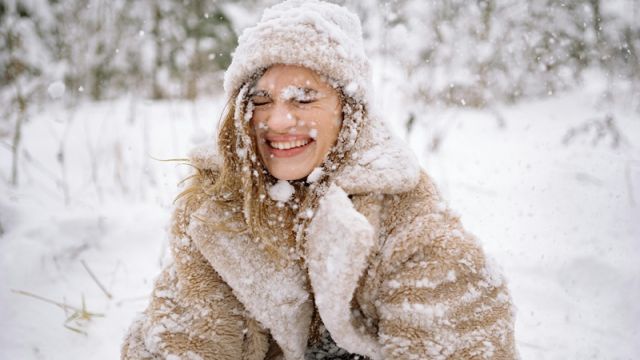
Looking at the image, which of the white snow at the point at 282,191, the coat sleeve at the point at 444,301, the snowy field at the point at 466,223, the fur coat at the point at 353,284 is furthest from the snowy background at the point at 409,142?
the white snow at the point at 282,191

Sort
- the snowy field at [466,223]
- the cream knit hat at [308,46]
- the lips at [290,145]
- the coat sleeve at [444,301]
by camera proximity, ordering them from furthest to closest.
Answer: the snowy field at [466,223] → the lips at [290,145] → the cream knit hat at [308,46] → the coat sleeve at [444,301]

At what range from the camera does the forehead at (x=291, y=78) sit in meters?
1.36

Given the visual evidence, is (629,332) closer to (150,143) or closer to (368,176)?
(368,176)

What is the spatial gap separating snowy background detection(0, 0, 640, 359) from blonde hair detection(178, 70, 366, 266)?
1158mm

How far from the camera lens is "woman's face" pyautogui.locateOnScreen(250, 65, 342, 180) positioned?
1357mm

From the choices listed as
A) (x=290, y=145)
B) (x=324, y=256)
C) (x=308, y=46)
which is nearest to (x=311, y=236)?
(x=324, y=256)

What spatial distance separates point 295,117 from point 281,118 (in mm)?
48

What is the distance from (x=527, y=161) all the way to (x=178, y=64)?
503cm

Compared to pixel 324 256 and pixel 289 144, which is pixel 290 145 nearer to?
pixel 289 144

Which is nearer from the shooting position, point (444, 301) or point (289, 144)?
point (444, 301)

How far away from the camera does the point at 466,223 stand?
309 centimetres

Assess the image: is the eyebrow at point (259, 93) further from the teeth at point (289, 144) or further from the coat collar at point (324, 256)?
the coat collar at point (324, 256)

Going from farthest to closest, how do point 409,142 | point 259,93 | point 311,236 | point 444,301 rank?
point 409,142
point 259,93
point 311,236
point 444,301

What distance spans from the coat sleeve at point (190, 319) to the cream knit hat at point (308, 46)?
1.96 feet
